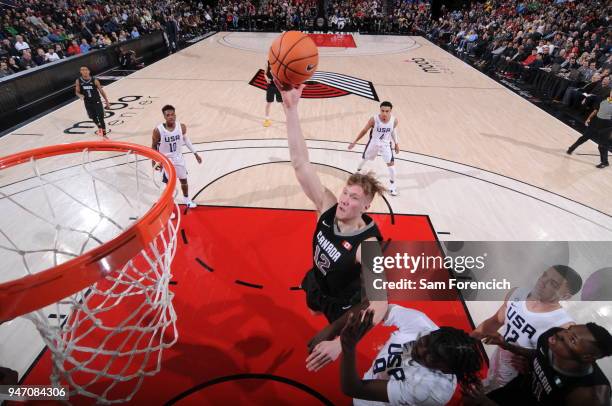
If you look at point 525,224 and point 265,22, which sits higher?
point 265,22

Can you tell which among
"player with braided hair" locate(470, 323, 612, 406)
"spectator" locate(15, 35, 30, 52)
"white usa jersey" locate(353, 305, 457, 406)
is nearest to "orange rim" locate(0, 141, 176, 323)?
"white usa jersey" locate(353, 305, 457, 406)

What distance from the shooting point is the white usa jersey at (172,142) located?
4.91 m

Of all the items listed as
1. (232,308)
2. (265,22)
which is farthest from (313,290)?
(265,22)

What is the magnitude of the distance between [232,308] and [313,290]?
1.10 meters

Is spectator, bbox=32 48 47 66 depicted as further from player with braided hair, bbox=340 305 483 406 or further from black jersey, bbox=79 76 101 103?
player with braided hair, bbox=340 305 483 406

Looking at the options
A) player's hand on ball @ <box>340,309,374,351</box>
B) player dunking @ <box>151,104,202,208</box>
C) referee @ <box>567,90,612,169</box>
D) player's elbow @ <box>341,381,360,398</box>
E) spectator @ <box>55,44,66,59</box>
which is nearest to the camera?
player's hand on ball @ <box>340,309,374,351</box>

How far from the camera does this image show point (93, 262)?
1.86 meters

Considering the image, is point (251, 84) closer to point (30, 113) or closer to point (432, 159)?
point (30, 113)

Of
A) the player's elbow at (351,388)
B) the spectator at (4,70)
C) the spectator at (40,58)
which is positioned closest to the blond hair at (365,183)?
the player's elbow at (351,388)

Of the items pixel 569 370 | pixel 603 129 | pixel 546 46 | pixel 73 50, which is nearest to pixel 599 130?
pixel 603 129

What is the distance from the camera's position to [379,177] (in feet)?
21.3

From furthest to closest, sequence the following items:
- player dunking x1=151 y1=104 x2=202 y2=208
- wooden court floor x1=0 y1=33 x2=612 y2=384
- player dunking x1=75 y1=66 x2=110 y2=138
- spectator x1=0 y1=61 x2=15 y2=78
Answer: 1. spectator x1=0 y1=61 x2=15 y2=78
2. player dunking x1=75 y1=66 x2=110 y2=138
3. wooden court floor x1=0 y1=33 x2=612 y2=384
4. player dunking x1=151 y1=104 x2=202 y2=208

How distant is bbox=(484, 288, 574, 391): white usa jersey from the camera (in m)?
2.55
